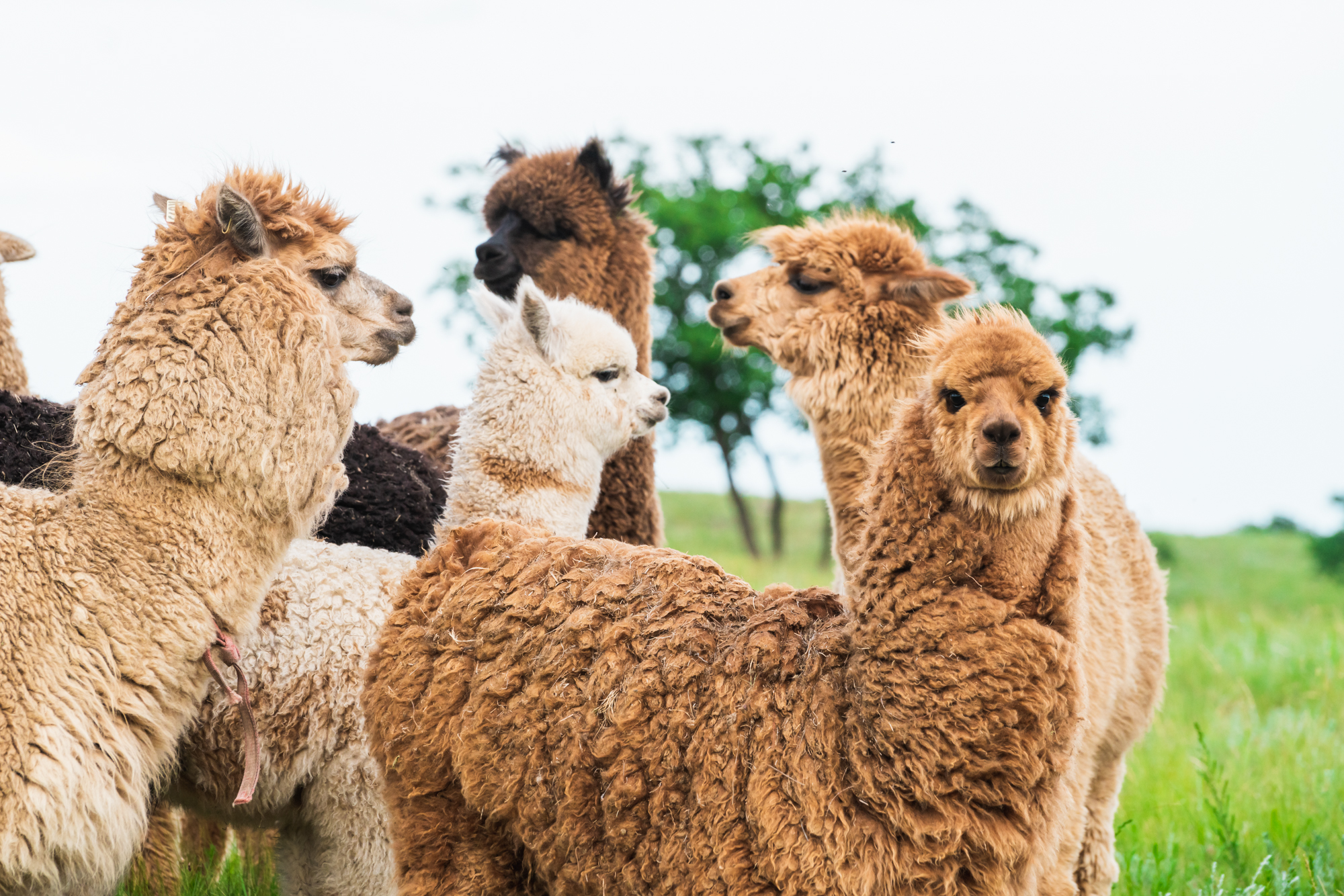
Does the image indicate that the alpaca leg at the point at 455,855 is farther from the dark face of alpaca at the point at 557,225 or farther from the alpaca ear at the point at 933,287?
the dark face of alpaca at the point at 557,225

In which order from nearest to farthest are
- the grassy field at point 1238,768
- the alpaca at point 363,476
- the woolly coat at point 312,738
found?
the woolly coat at point 312,738
the alpaca at point 363,476
the grassy field at point 1238,768

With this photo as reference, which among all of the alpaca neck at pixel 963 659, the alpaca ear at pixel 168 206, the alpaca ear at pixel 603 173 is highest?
the alpaca ear at pixel 603 173

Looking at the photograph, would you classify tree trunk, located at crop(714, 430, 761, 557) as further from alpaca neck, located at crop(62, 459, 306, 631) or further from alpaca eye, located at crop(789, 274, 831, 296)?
alpaca neck, located at crop(62, 459, 306, 631)

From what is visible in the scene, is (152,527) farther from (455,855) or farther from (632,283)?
(632,283)

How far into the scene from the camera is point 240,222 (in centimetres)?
310

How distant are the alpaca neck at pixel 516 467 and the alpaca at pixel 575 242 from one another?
4.60 ft

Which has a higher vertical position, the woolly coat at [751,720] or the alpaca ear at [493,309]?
the alpaca ear at [493,309]

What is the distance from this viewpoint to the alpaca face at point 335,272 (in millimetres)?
3111

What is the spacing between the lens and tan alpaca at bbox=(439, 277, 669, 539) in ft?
13.4

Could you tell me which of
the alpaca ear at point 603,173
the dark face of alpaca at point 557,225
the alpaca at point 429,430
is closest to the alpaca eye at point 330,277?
the alpaca at point 429,430

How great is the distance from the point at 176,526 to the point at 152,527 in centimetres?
6

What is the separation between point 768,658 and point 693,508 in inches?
1045

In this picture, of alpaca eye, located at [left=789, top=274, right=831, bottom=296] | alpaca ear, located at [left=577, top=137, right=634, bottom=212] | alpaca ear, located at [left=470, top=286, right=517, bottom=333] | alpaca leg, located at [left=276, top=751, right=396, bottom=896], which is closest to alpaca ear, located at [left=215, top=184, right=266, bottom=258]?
alpaca ear, located at [left=470, top=286, right=517, bottom=333]

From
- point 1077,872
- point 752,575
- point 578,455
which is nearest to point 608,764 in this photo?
point 578,455
